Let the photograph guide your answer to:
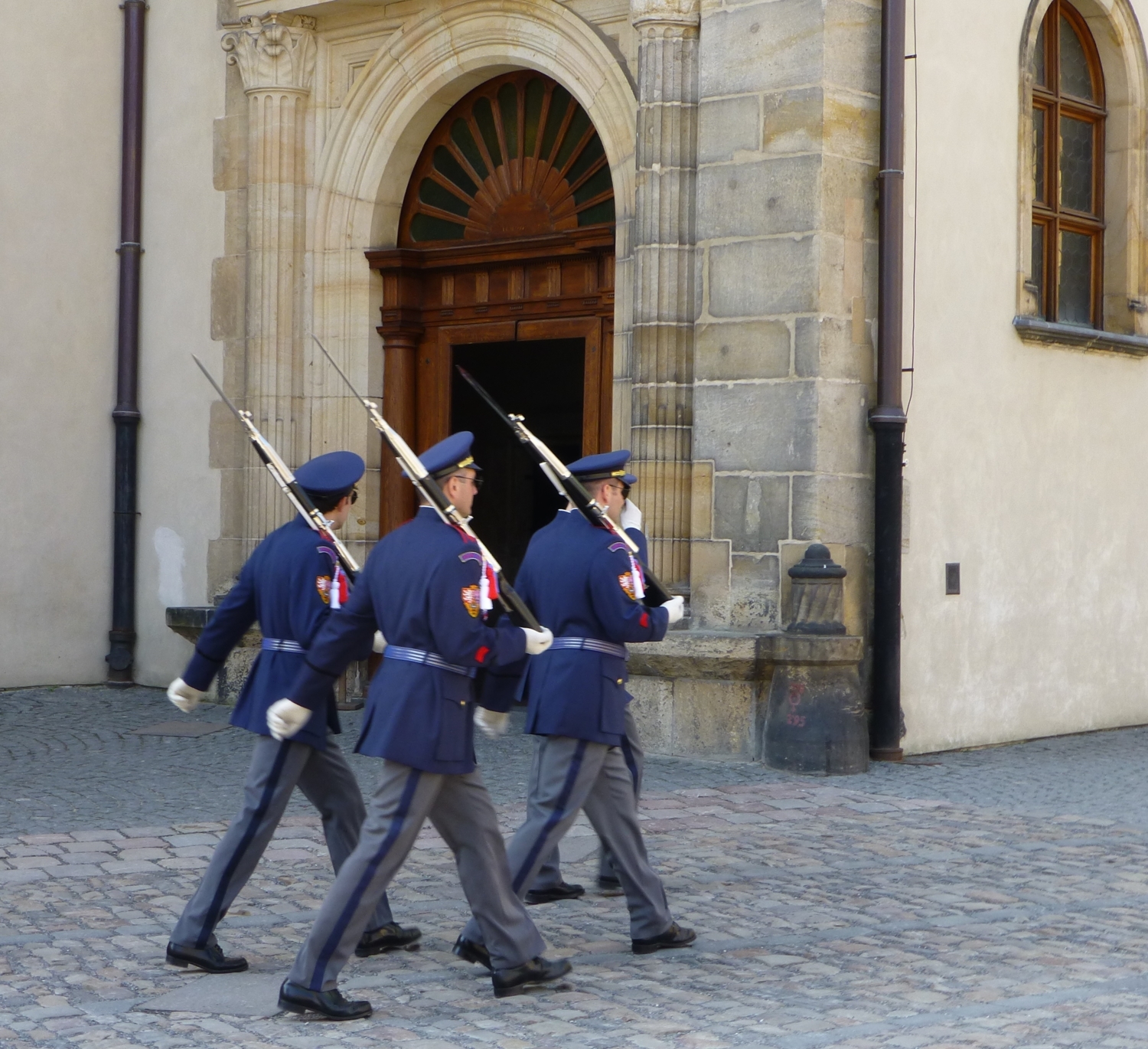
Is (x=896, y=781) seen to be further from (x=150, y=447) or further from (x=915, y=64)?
(x=150, y=447)

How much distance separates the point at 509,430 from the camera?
52.4ft

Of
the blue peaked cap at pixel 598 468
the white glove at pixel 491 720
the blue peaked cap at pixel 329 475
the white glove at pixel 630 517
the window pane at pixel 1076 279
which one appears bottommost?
the white glove at pixel 491 720

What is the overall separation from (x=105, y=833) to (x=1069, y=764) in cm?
531

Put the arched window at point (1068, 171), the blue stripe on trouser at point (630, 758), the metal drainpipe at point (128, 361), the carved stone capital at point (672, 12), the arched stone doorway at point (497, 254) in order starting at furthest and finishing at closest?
the metal drainpipe at point (128, 361)
the arched window at point (1068, 171)
the arched stone doorway at point (497, 254)
the carved stone capital at point (672, 12)
the blue stripe on trouser at point (630, 758)

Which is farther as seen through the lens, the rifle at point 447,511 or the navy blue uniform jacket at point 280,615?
the navy blue uniform jacket at point 280,615

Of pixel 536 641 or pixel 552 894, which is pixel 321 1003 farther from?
pixel 552 894

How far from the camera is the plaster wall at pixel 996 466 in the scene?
10172 millimetres

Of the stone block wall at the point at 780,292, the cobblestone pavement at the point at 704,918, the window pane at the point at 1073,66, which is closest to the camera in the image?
the cobblestone pavement at the point at 704,918

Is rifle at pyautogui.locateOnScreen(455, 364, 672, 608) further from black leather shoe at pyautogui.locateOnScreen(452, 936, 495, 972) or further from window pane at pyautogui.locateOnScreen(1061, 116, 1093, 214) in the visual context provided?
window pane at pyautogui.locateOnScreen(1061, 116, 1093, 214)

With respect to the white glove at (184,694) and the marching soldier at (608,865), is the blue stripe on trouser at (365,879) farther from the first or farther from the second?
the marching soldier at (608,865)

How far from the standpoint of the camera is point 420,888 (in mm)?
6562

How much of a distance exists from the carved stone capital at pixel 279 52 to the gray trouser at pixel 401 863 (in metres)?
7.87

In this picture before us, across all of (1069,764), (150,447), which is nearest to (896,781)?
(1069,764)

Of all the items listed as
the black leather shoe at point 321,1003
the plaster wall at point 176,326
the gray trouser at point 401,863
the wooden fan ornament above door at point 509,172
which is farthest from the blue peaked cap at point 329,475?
the plaster wall at point 176,326
